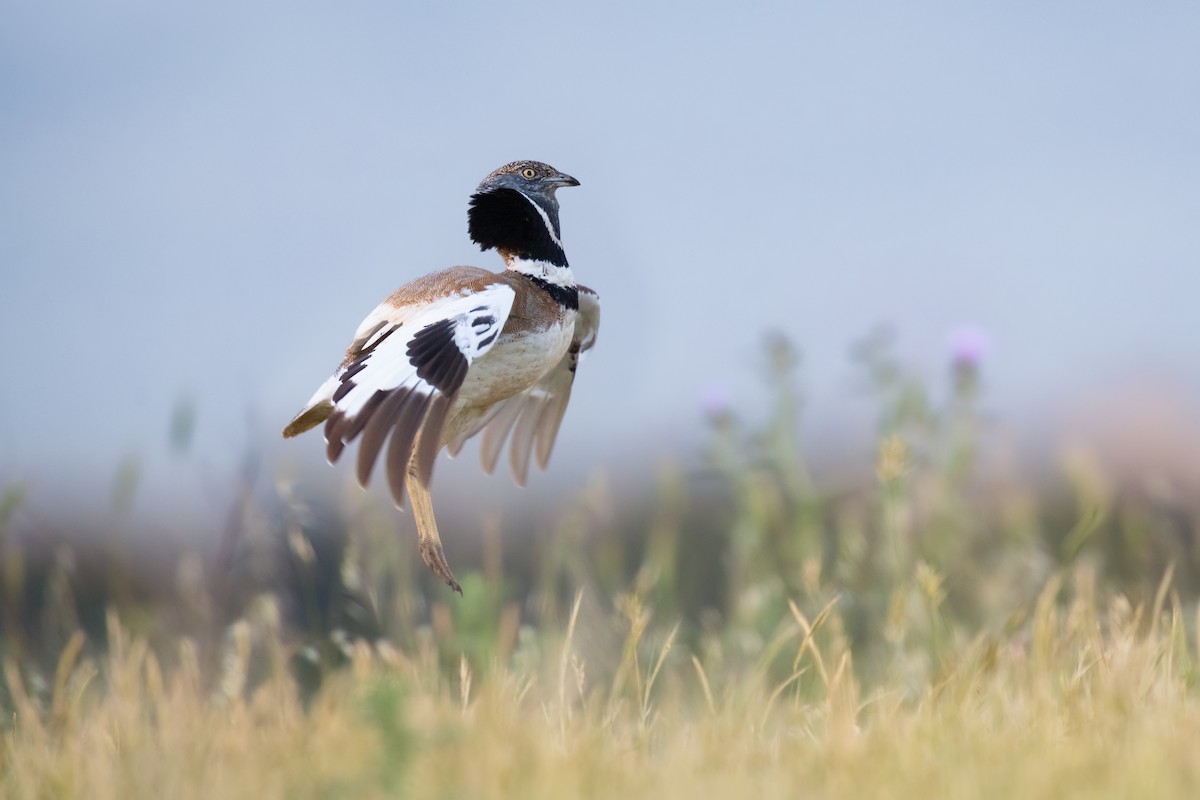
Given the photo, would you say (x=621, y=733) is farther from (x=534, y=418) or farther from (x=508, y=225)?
(x=508, y=225)

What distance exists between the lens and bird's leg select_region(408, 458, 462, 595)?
370 centimetres

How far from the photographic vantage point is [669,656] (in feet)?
16.1

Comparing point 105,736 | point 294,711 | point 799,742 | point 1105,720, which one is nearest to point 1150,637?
point 1105,720

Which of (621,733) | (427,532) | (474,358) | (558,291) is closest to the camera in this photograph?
(621,733)

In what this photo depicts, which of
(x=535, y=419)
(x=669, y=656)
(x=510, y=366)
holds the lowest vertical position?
(x=669, y=656)

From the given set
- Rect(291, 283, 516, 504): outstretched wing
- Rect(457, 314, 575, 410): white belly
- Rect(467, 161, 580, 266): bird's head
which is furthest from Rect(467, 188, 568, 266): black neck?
Rect(291, 283, 516, 504): outstretched wing

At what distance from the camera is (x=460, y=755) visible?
264 cm

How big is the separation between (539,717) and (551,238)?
1.57 meters

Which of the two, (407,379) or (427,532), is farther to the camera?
(427,532)

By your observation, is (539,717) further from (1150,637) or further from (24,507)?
(24,507)

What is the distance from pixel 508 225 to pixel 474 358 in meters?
0.69

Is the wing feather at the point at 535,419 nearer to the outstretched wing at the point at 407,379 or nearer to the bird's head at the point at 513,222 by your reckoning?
the bird's head at the point at 513,222

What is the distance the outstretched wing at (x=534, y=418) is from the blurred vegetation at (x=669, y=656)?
266mm

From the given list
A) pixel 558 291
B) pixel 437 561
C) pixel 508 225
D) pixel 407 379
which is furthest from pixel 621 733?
pixel 508 225
